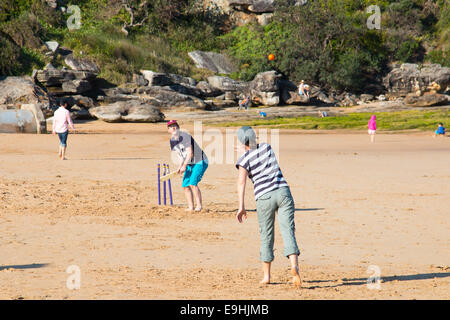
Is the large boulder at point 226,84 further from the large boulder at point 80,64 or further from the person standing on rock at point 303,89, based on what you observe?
the large boulder at point 80,64

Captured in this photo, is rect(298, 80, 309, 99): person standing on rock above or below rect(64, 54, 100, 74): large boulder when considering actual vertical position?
below

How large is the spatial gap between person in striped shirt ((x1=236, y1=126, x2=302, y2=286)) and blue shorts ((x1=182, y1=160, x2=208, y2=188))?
3940 millimetres

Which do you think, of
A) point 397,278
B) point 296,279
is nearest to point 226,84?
point 397,278

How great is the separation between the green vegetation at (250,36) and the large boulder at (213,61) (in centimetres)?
71

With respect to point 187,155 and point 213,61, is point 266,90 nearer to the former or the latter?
point 213,61

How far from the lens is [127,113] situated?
30203 mm

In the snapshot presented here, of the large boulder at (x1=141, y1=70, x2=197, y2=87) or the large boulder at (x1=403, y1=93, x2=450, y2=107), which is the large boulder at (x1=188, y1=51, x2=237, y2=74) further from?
the large boulder at (x1=403, y1=93, x2=450, y2=107)

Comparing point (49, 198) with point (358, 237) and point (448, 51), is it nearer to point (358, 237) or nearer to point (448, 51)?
point (358, 237)

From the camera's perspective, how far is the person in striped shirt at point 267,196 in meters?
6.47

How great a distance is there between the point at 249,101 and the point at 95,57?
33.2 ft

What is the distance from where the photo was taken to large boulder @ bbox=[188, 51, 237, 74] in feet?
142

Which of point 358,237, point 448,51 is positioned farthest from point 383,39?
point 358,237

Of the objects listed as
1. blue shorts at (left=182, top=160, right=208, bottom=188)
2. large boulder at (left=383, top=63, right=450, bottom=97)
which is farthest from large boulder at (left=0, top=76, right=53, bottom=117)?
large boulder at (left=383, top=63, right=450, bottom=97)

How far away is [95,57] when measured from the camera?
127 feet
